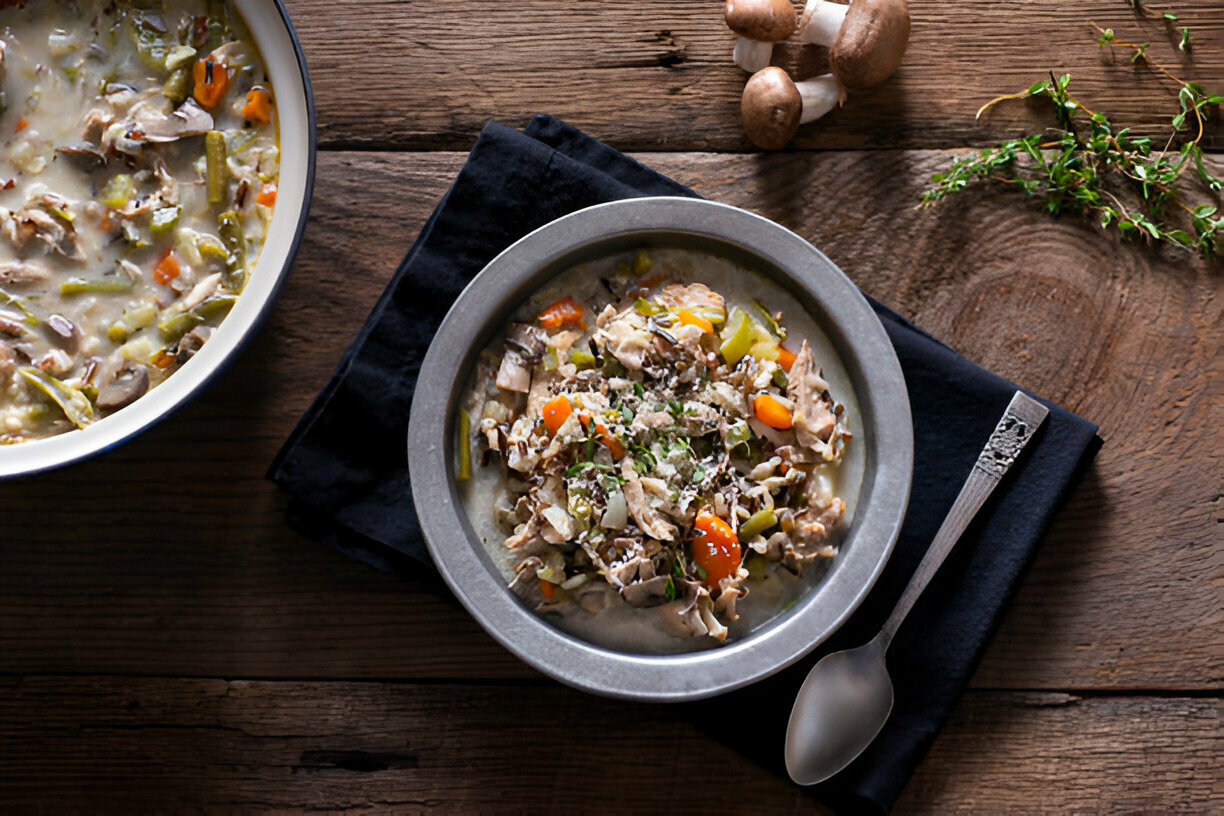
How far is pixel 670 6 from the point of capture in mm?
2422

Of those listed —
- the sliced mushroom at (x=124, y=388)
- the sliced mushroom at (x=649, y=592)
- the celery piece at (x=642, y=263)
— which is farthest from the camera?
the celery piece at (x=642, y=263)

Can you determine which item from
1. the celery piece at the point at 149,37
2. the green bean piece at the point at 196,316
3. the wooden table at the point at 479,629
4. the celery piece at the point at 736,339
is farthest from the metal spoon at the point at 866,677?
the celery piece at the point at 149,37

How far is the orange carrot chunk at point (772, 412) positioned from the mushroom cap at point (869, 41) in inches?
35.2

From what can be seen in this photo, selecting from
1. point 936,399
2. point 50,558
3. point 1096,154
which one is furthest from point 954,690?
point 50,558

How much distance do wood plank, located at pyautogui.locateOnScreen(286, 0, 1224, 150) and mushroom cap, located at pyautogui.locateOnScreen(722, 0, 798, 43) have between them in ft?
Answer: 0.47

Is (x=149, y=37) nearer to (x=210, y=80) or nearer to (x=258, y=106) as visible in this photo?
(x=210, y=80)

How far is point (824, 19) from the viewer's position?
2.34 m

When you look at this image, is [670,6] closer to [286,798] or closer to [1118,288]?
[1118,288]

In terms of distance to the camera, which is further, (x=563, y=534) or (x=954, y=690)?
(x=954, y=690)

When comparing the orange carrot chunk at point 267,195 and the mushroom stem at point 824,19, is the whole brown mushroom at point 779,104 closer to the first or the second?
the mushroom stem at point 824,19

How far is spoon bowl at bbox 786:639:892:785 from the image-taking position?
2154 millimetres

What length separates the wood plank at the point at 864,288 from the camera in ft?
7.67

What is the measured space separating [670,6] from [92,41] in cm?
145

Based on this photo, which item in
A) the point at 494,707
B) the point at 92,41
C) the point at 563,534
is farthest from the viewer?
the point at 494,707
